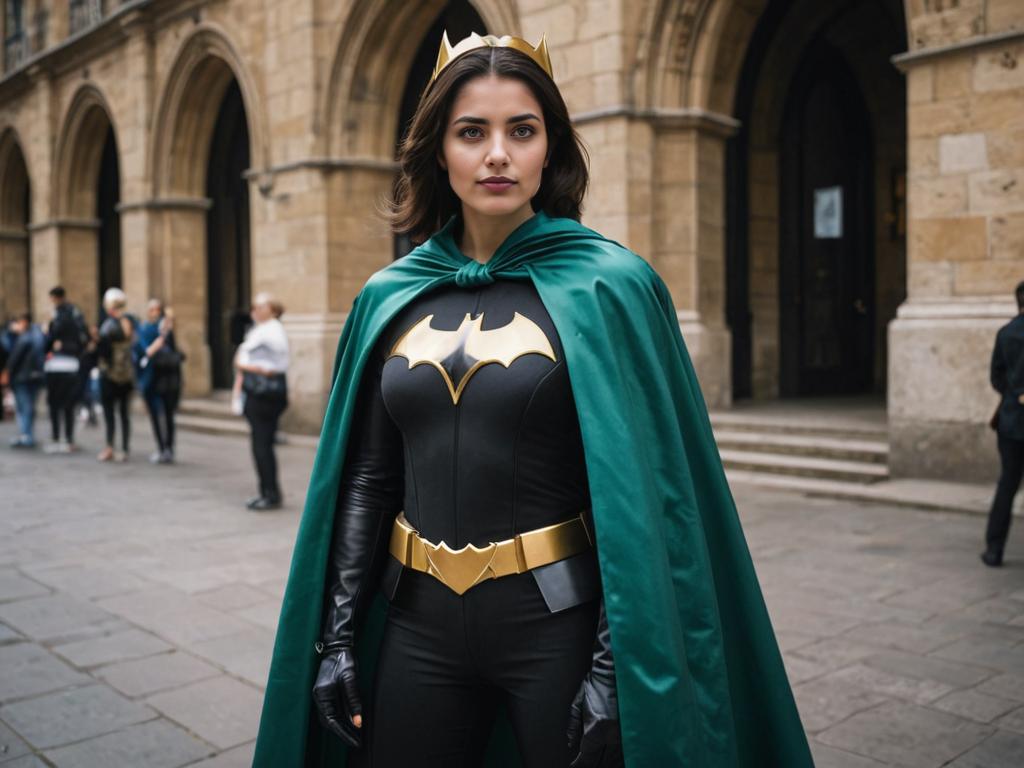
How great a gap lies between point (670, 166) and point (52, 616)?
23.5 ft

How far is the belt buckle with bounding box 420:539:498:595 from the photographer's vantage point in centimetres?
164

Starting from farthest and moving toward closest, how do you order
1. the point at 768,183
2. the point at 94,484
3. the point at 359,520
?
1. the point at 768,183
2. the point at 94,484
3. the point at 359,520

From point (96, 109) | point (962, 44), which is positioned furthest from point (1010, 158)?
point (96, 109)

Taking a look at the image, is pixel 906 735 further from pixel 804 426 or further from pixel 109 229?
pixel 109 229

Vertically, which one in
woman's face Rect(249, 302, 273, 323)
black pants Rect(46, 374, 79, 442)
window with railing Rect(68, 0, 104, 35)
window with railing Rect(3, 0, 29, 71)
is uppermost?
window with railing Rect(3, 0, 29, 71)

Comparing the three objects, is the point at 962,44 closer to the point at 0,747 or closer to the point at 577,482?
the point at 577,482

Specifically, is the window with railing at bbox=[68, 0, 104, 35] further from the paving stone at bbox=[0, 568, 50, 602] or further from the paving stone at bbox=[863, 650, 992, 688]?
the paving stone at bbox=[863, 650, 992, 688]

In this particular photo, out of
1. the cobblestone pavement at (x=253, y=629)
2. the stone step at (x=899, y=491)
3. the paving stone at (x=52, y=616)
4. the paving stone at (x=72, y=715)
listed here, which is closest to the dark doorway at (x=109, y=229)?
the cobblestone pavement at (x=253, y=629)

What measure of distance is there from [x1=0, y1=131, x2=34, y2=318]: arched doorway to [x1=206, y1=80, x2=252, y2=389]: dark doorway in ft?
31.5

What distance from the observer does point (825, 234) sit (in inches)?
497

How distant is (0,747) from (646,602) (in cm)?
271

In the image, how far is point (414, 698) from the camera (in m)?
1.69

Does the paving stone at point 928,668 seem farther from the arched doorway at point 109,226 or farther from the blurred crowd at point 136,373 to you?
the arched doorway at point 109,226

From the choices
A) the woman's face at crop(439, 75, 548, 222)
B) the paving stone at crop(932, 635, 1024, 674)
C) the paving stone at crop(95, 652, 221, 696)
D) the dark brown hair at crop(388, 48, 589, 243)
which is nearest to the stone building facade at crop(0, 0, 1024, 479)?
the paving stone at crop(95, 652, 221, 696)
